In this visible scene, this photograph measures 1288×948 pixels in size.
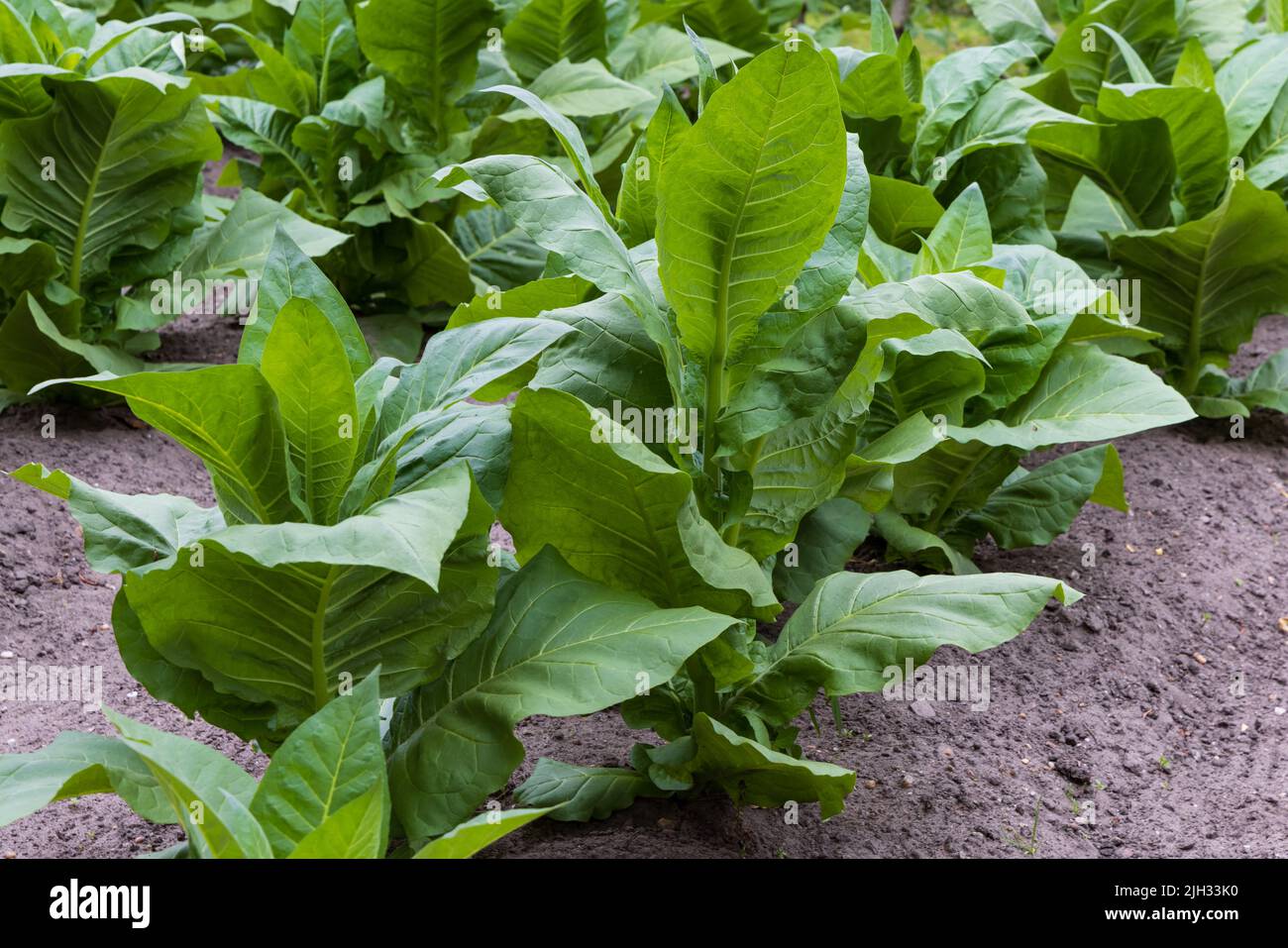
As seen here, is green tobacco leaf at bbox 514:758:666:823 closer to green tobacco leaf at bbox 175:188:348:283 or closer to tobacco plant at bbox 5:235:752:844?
tobacco plant at bbox 5:235:752:844

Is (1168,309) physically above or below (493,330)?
above

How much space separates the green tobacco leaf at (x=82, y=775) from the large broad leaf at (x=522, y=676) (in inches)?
13.2

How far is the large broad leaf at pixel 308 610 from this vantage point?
5.51ft

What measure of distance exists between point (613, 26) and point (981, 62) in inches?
66.5

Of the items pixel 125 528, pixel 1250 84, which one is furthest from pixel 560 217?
pixel 1250 84

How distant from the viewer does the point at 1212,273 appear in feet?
11.8

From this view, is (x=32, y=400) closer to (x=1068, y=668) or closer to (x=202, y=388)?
(x=202, y=388)

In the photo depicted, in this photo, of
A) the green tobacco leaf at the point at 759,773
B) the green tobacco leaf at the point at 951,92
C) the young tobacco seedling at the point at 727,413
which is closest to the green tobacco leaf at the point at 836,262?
the young tobacco seedling at the point at 727,413

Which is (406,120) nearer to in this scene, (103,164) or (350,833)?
(103,164)

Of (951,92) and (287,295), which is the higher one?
(951,92)

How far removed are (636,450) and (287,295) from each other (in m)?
0.59

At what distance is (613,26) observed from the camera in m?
4.81

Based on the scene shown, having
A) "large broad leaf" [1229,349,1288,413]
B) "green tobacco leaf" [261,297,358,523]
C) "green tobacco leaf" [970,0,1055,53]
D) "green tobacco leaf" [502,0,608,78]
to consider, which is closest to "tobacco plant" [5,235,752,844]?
"green tobacco leaf" [261,297,358,523]
